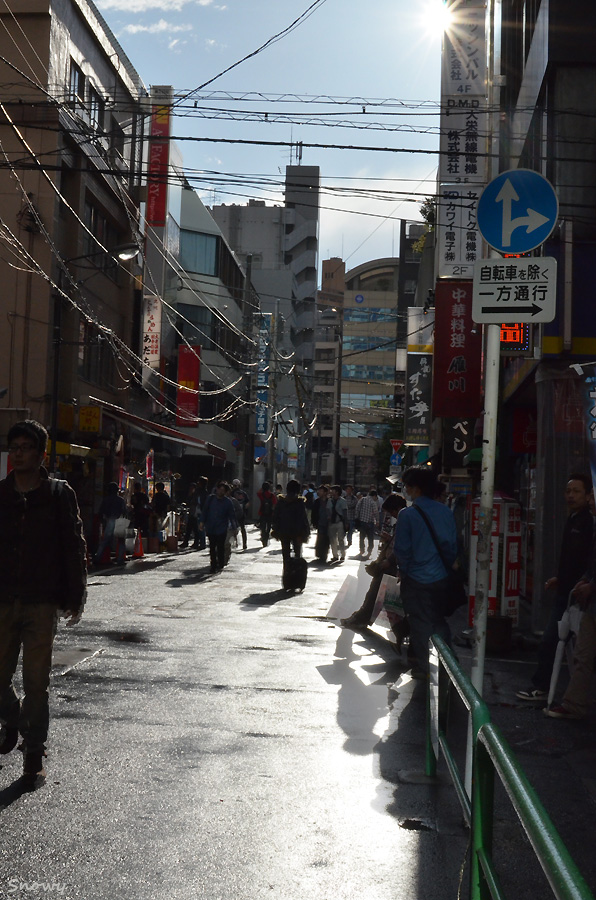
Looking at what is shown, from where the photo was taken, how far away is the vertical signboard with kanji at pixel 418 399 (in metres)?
31.2

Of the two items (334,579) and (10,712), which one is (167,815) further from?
(334,579)

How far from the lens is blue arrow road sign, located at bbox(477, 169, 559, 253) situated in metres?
6.06

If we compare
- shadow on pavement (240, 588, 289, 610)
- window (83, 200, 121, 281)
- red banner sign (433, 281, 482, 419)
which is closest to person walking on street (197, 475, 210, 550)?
window (83, 200, 121, 281)

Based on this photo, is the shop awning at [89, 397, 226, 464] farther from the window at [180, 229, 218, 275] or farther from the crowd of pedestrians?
the window at [180, 229, 218, 275]

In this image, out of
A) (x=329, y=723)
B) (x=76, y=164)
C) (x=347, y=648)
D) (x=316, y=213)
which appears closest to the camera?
(x=329, y=723)

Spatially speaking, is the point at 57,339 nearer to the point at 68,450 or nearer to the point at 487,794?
the point at 68,450

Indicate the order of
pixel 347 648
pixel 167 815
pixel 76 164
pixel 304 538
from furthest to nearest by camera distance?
1. pixel 76 164
2. pixel 304 538
3. pixel 347 648
4. pixel 167 815

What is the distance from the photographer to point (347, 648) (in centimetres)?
1138

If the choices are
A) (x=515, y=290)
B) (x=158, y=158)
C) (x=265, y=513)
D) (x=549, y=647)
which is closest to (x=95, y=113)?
(x=158, y=158)

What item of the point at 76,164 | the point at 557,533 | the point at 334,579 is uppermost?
the point at 76,164

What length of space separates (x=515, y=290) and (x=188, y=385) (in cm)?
3602

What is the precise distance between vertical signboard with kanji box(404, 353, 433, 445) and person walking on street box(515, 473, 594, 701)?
22696 millimetres

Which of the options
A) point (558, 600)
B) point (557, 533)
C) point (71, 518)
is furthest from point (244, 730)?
Result: point (557, 533)

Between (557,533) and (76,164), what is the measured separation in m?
18.9
